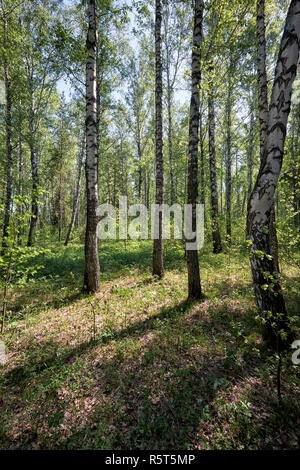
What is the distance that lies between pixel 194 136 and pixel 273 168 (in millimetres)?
2472

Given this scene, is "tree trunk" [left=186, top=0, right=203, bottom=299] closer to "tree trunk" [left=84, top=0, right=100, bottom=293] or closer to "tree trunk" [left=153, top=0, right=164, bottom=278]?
"tree trunk" [left=153, top=0, right=164, bottom=278]

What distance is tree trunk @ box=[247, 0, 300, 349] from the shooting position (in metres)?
2.83

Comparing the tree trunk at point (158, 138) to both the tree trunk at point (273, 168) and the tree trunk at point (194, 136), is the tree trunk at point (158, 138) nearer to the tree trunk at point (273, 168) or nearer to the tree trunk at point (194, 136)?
the tree trunk at point (194, 136)

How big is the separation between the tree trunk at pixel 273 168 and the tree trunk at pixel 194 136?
1.81 metres

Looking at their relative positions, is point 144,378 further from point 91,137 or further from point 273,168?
point 91,137

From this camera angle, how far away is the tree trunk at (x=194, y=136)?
4.50 meters

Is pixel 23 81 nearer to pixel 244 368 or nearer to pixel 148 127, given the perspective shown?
pixel 148 127

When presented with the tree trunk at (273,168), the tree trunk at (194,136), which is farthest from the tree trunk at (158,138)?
the tree trunk at (273,168)

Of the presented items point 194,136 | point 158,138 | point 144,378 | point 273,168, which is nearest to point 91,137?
point 158,138

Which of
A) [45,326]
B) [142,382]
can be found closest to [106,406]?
[142,382]

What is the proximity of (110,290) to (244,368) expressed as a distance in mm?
4341

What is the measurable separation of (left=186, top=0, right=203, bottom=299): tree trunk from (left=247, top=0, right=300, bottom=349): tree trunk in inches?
71.2
